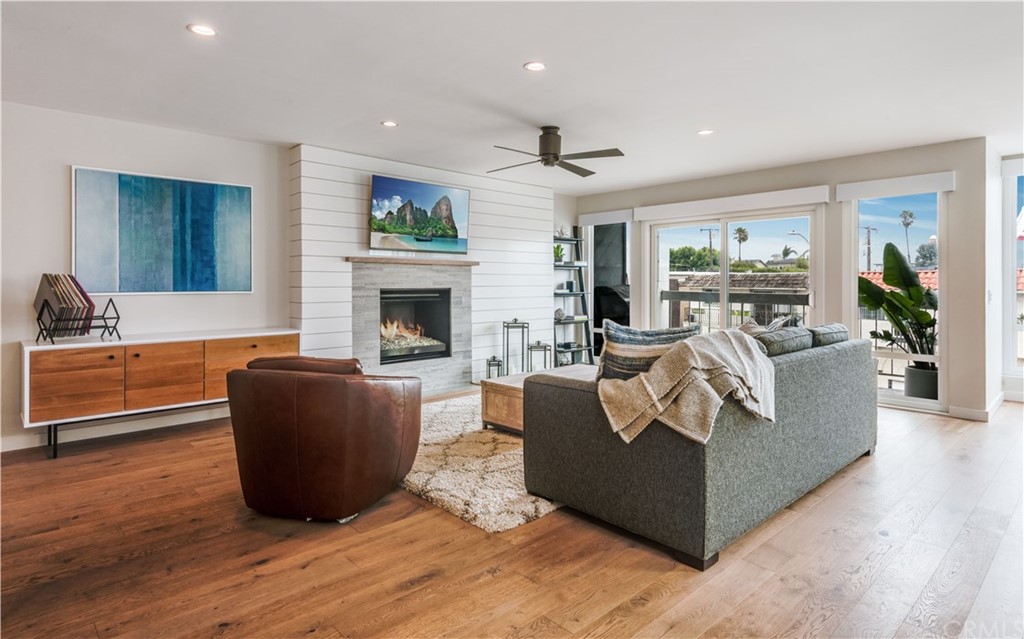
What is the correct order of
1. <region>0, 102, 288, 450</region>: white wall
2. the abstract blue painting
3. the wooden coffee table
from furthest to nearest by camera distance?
the abstract blue painting
the wooden coffee table
<region>0, 102, 288, 450</region>: white wall

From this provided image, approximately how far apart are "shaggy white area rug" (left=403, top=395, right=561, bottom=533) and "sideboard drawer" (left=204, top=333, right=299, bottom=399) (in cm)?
139

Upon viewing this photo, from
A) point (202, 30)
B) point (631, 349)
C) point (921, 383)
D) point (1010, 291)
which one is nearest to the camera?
point (631, 349)

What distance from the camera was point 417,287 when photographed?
5777mm

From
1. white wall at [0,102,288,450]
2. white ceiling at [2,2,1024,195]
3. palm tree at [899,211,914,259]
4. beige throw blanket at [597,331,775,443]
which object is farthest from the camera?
palm tree at [899,211,914,259]

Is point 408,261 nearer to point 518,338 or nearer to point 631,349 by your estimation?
point 518,338

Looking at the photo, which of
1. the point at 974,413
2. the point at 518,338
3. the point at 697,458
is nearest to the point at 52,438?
the point at 697,458

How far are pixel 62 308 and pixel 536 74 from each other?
3.43 meters

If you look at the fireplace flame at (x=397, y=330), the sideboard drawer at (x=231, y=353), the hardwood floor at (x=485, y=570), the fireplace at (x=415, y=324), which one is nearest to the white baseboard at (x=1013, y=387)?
the hardwood floor at (x=485, y=570)

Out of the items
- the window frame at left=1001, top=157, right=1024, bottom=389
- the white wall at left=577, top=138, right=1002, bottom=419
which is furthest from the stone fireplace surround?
the window frame at left=1001, top=157, right=1024, bottom=389

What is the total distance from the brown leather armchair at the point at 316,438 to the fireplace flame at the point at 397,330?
311cm

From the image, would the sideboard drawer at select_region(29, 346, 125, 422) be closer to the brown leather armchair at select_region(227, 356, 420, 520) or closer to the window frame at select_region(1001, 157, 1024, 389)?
the brown leather armchair at select_region(227, 356, 420, 520)

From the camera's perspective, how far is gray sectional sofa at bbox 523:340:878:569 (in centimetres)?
221

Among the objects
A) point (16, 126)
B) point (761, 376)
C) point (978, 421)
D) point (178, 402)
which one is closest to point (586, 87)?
point (761, 376)

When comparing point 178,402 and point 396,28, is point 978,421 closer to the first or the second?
point 396,28
